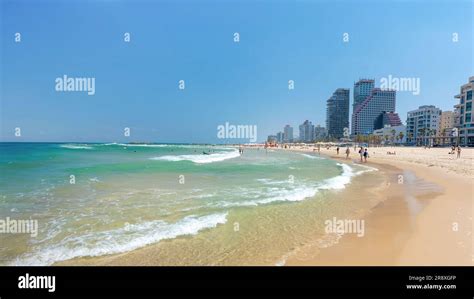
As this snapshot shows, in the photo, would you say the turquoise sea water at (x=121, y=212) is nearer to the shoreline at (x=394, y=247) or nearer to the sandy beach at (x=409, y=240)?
the shoreline at (x=394, y=247)

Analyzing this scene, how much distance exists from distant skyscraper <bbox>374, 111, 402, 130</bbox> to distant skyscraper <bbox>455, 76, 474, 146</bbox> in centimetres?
10701

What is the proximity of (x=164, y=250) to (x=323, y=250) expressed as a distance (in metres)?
3.67

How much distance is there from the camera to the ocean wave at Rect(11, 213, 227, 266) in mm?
5496

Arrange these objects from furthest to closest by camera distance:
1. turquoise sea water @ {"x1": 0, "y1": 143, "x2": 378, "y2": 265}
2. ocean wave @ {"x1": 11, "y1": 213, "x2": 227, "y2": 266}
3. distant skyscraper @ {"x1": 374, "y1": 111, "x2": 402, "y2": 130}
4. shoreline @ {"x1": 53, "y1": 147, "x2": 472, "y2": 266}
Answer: distant skyscraper @ {"x1": 374, "y1": 111, "x2": 402, "y2": 130} < turquoise sea water @ {"x1": 0, "y1": 143, "x2": 378, "y2": 265} < ocean wave @ {"x1": 11, "y1": 213, "x2": 227, "y2": 266} < shoreline @ {"x1": 53, "y1": 147, "x2": 472, "y2": 266}

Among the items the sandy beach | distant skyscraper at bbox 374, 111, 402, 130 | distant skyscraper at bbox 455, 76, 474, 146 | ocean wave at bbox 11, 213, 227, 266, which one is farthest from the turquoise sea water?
distant skyscraper at bbox 374, 111, 402, 130

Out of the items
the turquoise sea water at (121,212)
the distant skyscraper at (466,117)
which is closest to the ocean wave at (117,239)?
the turquoise sea water at (121,212)

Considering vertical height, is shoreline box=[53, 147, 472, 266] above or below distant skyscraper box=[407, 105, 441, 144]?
below

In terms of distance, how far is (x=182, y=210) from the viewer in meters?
9.24

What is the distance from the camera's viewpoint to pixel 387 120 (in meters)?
183

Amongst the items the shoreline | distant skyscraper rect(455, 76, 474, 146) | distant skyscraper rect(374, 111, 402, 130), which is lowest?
the shoreline

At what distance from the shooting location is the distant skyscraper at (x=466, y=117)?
244 feet

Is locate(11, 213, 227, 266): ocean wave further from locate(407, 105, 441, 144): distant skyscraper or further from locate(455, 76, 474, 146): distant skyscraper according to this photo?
locate(407, 105, 441, 144): distant skyscraper
